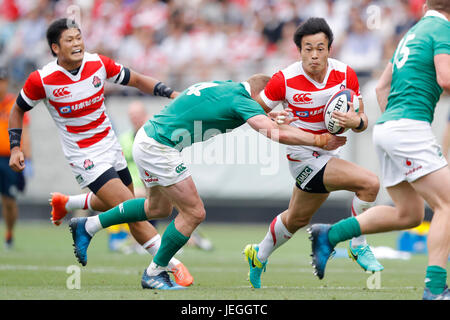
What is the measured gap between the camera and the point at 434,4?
603cm

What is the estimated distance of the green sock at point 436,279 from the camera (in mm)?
5617

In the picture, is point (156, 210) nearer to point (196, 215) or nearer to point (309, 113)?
point (196, 215)

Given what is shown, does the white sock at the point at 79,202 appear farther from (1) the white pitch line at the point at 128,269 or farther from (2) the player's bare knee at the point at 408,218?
(2) the player's bare knee at the point at 408,218

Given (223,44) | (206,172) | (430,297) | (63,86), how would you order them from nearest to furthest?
(430,297)
(63,86)
(206,172)
(223,44)

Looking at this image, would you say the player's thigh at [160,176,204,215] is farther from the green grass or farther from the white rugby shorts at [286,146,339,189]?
the white rugby shorts at [286,146,339,189]

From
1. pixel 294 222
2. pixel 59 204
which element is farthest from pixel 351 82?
pixel 59 204

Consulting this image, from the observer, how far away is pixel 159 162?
22.9 feet

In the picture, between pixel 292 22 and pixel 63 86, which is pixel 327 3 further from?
pixel 63 86

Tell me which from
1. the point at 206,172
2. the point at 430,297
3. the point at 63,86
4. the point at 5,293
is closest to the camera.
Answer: the point at 430,297

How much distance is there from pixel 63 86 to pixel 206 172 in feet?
28.6

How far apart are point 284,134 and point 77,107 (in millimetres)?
2503

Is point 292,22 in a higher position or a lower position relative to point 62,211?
higher
